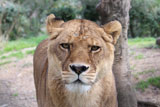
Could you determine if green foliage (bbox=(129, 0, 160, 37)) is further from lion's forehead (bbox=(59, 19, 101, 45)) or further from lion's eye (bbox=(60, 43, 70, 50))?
lion's eye (bbox=(60, 43, 70, 50))

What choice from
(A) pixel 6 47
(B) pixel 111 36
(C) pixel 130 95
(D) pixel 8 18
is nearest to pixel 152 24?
(A) pixel 6 47

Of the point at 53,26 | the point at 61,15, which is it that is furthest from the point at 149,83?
the point at 61,15

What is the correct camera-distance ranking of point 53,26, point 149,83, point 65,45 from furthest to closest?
point 149,83 < point 53,26 < point 65,45

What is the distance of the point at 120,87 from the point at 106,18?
46.8 inches

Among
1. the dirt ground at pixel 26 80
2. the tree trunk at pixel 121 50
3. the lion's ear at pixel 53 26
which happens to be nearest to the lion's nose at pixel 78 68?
the lion's ear at pixel 53 26

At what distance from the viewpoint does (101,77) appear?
255 centimetres

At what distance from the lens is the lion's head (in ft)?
7.27

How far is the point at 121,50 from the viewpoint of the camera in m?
4.01

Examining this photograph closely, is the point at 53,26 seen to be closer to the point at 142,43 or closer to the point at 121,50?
the point at 121,50

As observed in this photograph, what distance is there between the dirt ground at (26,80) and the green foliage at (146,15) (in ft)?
20.6

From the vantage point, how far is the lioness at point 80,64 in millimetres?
2248

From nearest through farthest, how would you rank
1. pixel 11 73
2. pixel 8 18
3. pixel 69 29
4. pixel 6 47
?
pixel 69 29 < pixel 11 73 < pixel 6 47 < pixel 8 18

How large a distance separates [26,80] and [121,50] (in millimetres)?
3344

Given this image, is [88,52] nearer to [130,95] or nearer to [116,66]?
[116,66]
